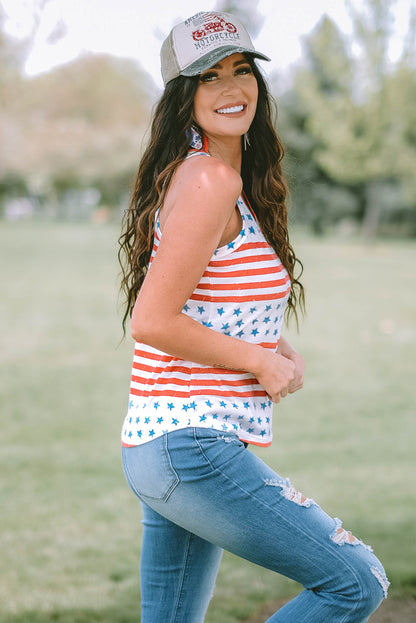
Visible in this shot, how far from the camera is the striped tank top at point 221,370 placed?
1613mm

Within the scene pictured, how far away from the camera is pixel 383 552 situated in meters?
3.98

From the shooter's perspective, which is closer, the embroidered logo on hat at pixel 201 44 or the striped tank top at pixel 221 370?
the striped tank top at pixel 221 370

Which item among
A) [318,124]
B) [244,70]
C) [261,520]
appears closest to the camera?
[261,520]

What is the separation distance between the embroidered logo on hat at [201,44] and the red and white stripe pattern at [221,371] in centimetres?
37

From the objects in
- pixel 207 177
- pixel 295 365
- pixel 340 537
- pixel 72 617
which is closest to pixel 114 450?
pixel 72 617

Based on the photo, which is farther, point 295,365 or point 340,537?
point 295,365

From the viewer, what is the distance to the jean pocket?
5.17 ft

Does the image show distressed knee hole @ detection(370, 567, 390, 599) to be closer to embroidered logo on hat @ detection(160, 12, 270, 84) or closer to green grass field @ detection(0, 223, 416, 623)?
embroidered logo on hat @ detection(160, 12, 270, 84)

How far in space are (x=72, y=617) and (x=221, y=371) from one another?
218cm

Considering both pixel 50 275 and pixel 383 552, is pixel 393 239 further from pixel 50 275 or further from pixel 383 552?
pixel 383 552

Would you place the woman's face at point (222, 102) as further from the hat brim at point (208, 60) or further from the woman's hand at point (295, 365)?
the woman's hand at point (295, 365)

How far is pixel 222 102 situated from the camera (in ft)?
5.88

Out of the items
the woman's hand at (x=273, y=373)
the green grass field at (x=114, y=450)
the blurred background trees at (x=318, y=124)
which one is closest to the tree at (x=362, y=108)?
the blurred background trees at (x=318, y=124)

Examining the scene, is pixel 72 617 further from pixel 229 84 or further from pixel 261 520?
pixel 229 84
